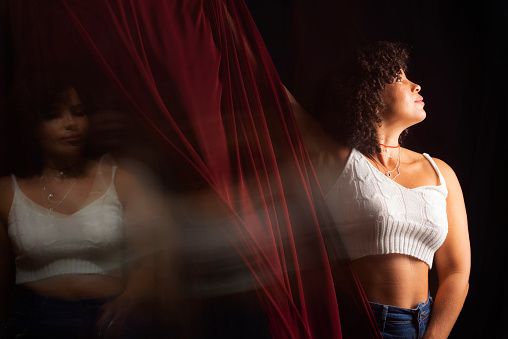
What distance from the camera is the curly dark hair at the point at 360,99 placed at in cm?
113

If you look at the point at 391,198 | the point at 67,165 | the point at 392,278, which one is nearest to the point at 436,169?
the point at 391,198

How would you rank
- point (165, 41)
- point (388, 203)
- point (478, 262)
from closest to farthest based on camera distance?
point (165, 41), point (388, 203), point (478, 262)

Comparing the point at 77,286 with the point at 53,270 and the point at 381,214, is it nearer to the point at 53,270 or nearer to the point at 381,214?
the point at 53,270

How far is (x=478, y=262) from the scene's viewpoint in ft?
4.00

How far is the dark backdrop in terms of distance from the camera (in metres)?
1.14

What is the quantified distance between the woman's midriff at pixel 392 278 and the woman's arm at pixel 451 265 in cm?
8

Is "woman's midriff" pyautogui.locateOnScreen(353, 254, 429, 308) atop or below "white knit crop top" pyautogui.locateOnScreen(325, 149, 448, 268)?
below

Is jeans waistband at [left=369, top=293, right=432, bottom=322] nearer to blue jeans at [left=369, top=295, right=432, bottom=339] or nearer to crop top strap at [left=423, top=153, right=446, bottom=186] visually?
blue jeans at [left=369, top=295, right=432, bottom=339]

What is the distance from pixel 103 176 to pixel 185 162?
155mm

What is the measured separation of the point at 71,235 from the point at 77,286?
0.09 m

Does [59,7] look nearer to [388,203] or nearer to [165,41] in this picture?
[165,41]

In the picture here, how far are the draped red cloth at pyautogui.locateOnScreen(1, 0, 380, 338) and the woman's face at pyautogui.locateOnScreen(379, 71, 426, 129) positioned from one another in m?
0.26

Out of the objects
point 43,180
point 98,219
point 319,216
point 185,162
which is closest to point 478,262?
point 319,216

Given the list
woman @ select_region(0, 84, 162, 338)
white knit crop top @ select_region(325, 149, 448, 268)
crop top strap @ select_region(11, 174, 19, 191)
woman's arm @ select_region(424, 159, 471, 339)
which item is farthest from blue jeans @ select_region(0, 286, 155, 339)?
woman's arm @ select_region(424, 159, 471, 339)
